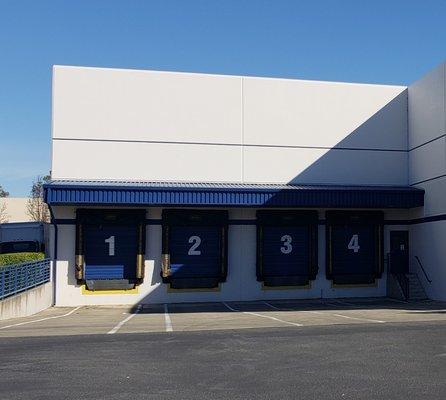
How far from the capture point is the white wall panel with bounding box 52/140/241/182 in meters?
23.7

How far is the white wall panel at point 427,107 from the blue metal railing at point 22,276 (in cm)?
1597

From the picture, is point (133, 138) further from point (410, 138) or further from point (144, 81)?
point (410, 138)

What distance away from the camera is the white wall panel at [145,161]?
23.7 meters

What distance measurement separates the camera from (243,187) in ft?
77.4

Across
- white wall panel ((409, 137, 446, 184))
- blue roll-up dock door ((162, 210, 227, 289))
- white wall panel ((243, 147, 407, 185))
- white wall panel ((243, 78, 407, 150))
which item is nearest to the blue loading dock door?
blue roll-up dock door ((162, 210, 227, 289))

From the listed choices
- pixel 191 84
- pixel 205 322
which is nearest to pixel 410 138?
pixel 191 84

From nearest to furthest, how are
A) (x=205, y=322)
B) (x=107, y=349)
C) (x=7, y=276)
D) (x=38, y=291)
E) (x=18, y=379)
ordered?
(x=18, y=379) → (x=107, y=349) → (x=205, y=322) → (x=7, y=276) → (x=38, y=291)

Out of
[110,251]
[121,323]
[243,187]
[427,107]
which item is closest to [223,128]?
[243,187]

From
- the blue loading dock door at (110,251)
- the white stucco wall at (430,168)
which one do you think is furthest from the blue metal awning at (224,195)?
the blue loading dock door at (110,251)

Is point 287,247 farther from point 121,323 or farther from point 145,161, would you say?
point 121,323

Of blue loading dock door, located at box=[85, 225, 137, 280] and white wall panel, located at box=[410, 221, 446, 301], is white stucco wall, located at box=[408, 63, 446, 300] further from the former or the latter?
blue loading dock door, located at box=[85, 225, 137, 280]

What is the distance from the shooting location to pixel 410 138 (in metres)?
26.1

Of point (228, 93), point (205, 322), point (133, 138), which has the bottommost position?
point (205, 322)

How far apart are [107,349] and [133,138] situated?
46.1ft
